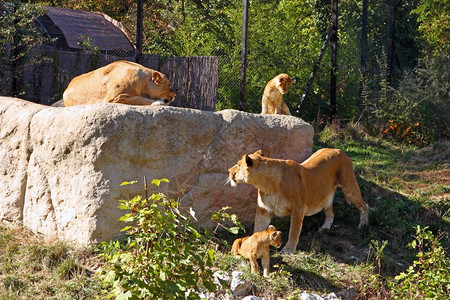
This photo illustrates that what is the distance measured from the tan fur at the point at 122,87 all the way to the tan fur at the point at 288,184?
1457 mm

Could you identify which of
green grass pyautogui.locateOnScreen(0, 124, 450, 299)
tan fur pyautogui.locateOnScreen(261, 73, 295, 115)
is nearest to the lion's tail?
green grass pyautogui.locateOnScreen(0, 124, 450, 299)

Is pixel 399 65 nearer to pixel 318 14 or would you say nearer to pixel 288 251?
pixel 318 14

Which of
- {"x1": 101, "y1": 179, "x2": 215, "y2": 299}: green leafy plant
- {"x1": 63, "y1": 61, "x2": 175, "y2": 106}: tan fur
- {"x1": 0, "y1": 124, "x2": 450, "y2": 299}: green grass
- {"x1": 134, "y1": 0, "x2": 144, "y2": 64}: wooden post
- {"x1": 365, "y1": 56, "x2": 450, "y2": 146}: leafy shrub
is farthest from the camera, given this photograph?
{"x1": 365, "y1": 56, "x2": 450, "y2": 146}: leafy shrub

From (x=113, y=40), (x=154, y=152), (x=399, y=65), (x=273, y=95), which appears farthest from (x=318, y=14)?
(x=154, y=152)

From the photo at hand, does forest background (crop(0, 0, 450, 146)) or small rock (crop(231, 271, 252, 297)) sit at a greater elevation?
forest background (crop(0, 0, 450, 146))

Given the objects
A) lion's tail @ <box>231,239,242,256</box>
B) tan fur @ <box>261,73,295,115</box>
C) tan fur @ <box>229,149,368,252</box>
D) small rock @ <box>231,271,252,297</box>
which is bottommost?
small rock @ <box>231,271,252,297</box>

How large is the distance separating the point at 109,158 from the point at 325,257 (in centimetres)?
266

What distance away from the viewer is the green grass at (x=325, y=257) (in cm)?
623

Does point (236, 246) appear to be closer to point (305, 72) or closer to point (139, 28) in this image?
point (139, 28)

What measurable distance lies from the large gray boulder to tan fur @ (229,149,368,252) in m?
0.50

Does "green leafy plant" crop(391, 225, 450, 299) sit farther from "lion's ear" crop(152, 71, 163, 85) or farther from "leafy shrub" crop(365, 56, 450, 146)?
"leafy shrub" crop(365, 56, 450, 146)

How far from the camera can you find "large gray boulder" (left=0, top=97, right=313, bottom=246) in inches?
261

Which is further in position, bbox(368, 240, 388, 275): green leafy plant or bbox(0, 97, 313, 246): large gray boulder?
bbox(368, 240, 388, 275): green leafy plant

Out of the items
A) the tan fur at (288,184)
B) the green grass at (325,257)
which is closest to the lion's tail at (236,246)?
the green grass at (325,257)
